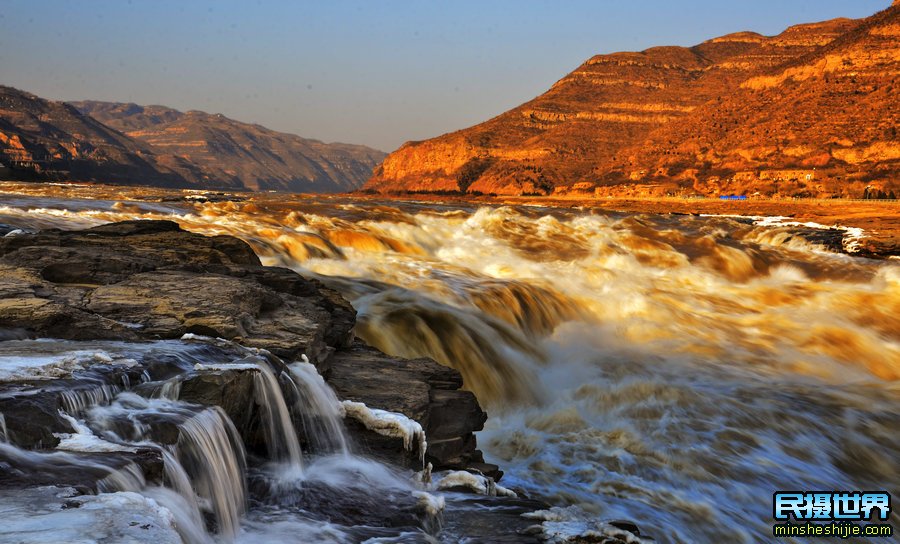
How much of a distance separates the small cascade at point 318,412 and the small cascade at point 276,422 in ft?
0.68

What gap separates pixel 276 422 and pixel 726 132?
114 meters

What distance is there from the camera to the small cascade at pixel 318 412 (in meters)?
Result: 5.86

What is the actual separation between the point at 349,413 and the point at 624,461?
3670 mm

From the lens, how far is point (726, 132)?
10794 centimetres

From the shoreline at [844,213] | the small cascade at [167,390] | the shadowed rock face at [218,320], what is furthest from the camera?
the shoreline at [844,213]

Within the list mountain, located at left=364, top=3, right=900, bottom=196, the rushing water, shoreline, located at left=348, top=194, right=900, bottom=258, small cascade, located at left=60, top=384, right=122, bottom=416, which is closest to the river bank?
small cascade, located at left=60, top=384, right=122, bottom=416

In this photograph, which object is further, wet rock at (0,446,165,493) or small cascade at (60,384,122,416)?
small cascade at (60,384,122,416)

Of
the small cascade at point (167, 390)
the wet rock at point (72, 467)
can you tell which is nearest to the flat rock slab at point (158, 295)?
the small cascade at point (167, 390)

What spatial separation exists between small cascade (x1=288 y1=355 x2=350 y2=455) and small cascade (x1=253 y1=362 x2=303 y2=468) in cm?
21

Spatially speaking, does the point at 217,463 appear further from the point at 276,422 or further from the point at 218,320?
the point at 218,320

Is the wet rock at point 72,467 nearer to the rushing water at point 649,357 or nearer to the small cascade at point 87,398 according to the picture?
the small cascade at point 87,398

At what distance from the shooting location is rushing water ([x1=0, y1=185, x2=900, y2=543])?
7793mm

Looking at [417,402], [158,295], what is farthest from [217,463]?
[158,295]

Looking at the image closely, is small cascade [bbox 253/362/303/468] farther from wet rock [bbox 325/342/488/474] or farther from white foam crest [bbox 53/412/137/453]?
white foam crest [bbox 53/412/137/453]
